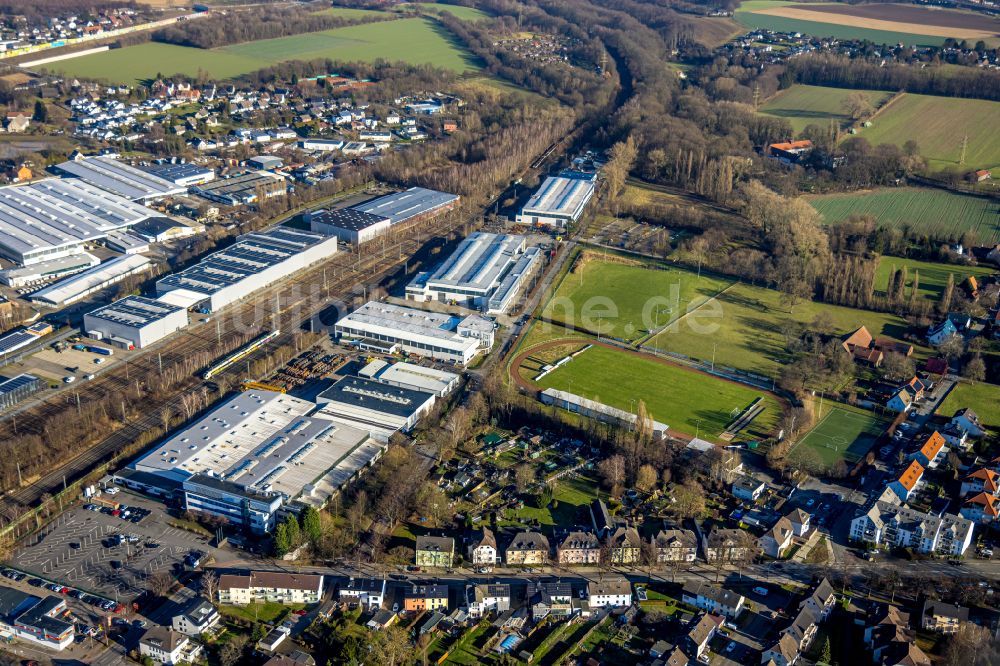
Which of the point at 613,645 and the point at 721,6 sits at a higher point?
the point at 721,6

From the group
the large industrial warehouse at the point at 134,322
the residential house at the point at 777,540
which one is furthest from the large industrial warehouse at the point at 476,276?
the residential house at the point at 777,540

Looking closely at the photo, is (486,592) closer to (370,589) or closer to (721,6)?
(370,589)

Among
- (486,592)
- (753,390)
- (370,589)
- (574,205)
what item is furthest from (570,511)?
(574,205)

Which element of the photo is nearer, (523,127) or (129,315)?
(129,315)

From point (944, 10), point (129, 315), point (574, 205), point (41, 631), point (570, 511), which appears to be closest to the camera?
point (41, 631)

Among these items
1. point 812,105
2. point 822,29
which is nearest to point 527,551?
point 812,105

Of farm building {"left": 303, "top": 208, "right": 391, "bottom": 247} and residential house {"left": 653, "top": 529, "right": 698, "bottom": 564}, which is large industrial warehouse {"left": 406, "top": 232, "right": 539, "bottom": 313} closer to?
farm building {"left": 303, "top": 208, "right": 391, "bottom": 247}

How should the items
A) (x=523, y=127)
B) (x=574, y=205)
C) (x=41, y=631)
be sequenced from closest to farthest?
(x=41, y=631), (x=574, y=205), (x=523, y=127)

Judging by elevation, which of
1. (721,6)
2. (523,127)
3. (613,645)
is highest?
(721,6)
